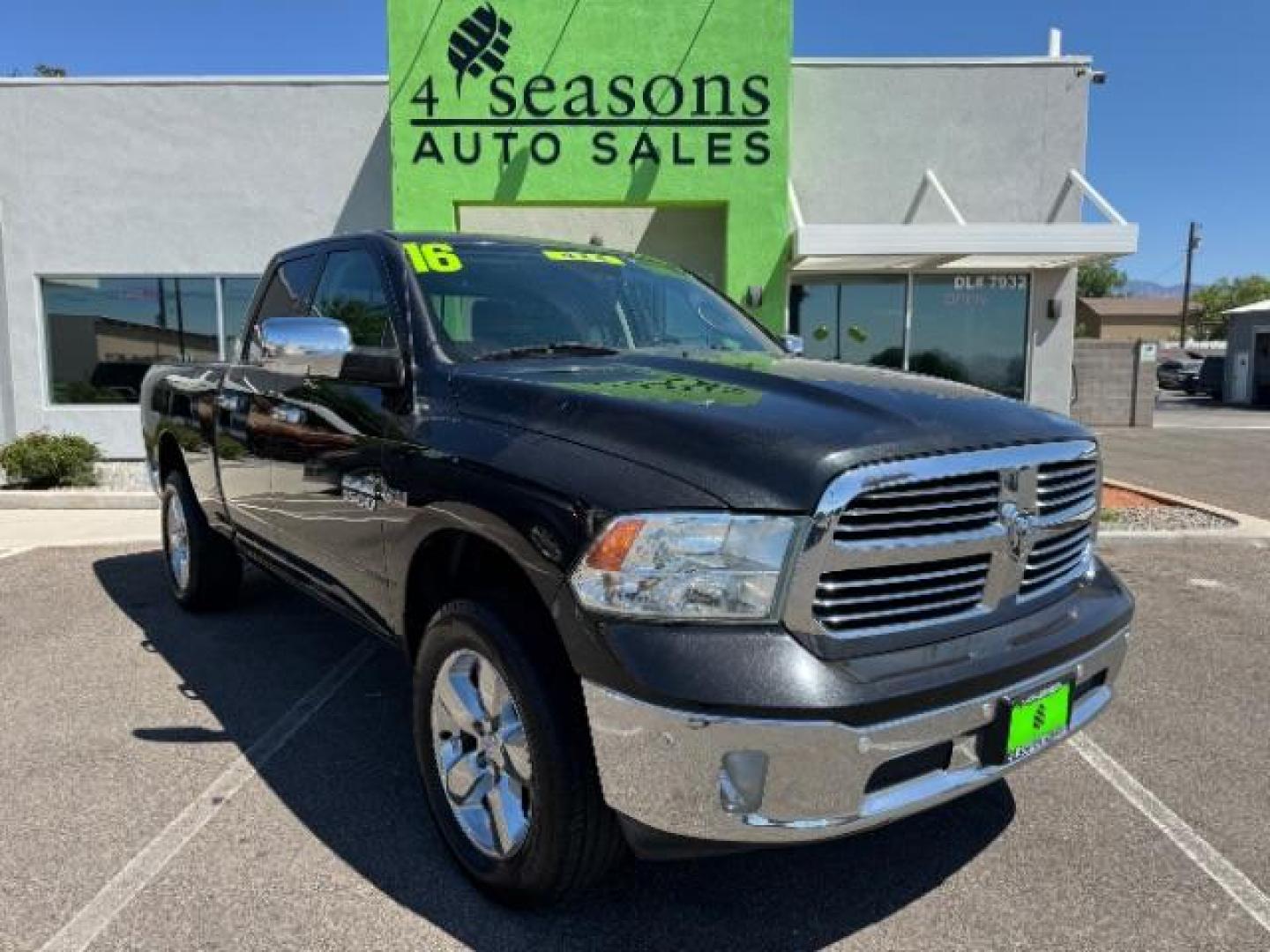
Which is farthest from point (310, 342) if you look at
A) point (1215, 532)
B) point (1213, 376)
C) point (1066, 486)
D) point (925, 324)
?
point (1213, 376)

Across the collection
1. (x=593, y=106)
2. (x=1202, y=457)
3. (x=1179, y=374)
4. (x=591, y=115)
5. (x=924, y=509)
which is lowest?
(x=1202, y=457)

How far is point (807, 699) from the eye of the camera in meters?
2.12

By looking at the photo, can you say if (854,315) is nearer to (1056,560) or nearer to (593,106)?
(593,106)

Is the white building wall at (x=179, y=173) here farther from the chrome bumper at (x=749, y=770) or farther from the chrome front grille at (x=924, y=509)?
the chrome bumper at (x=749, y=770)

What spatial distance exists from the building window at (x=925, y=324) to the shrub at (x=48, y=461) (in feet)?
29.7

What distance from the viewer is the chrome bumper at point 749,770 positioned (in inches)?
83.4

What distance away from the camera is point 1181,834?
319 cm

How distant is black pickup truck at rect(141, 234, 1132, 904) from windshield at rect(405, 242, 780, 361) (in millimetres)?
24

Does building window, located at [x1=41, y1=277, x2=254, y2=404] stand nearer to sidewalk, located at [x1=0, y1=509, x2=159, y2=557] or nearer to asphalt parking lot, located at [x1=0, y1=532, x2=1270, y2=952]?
sidewalk, located at [x1=0, y1=509, x2=159, y2=557]

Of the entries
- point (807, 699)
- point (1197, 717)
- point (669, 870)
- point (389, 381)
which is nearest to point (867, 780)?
point (807, 699)

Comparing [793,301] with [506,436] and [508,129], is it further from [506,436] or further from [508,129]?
[506,436]

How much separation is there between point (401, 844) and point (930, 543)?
6.32 ft

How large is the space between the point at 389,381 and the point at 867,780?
6.33 feet

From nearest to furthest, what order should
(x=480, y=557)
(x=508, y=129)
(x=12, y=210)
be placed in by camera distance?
(x=480, y=557) < (x=508, y=129) < (x=12, y=210)
